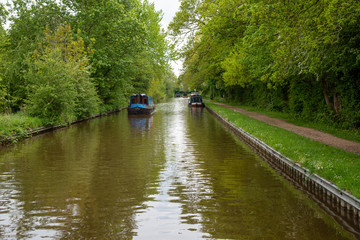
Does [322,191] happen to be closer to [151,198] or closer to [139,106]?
[151,198]

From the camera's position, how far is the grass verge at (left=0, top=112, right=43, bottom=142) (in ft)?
47.8

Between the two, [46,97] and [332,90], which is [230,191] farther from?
[46,97]

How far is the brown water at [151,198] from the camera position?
5.40m

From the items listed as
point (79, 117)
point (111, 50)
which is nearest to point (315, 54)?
point (79, 117)

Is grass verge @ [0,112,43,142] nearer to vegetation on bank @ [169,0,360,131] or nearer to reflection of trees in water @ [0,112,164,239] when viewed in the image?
reflection of trees in water @ [0,112,164,239]

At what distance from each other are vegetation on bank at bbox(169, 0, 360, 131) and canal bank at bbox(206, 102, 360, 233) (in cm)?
333

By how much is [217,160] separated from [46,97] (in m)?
13.7

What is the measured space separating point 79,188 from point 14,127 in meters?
9.62

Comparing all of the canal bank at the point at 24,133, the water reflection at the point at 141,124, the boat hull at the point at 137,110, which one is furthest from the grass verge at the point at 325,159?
the boat hull at the point at 137,110

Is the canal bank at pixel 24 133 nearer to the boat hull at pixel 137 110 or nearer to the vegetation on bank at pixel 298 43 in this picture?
the vegetation on bank at pixel 298 43

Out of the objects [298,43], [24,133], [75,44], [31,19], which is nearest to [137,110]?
[75,44]

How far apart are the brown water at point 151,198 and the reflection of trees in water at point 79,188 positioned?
0.06ft

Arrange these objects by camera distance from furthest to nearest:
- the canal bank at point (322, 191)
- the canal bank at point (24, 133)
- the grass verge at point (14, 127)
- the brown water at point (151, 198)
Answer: the grass verge at point (14, 127)
the canal bank at point (24, 133)
the canal bank at point (322, 191)
the brown water at point (151, 198)

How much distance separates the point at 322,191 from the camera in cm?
719
